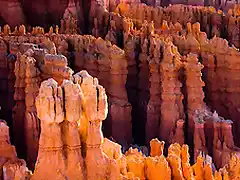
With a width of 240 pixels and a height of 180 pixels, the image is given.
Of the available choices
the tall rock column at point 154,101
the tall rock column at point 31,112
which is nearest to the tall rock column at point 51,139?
the tall rock column at point 31,112

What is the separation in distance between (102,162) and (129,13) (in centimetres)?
1462

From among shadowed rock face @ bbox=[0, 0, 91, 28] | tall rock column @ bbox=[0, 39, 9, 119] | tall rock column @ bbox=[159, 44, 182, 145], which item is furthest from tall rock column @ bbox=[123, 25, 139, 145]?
shadowed rock face @ bbox=[0, 0, 91, 28]

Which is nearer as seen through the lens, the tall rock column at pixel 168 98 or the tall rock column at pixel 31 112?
the tall rock column at pixel 31 112

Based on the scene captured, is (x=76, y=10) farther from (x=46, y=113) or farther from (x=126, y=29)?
(x=46, y=113)

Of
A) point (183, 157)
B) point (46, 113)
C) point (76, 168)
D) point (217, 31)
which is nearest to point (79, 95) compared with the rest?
point (46, 113)

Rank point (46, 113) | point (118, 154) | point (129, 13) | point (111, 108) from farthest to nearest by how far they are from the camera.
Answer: point (129, 13) < point (111, 108) < point (118, 154) < point (46, 113)

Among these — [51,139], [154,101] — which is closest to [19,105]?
[154,101]

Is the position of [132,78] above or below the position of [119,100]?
above

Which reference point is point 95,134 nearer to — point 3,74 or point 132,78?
point 3,74

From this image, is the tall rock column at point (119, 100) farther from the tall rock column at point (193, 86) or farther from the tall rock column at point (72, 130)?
the tall rock column at point (72, 130)

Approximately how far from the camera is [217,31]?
2005 centimetres

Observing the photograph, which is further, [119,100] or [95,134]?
[119,100]

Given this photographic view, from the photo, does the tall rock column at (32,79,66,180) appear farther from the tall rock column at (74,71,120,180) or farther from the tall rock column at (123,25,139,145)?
the tall rock column at (123,25,139,145)

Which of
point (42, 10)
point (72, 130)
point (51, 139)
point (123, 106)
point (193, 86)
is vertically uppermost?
point (72, 130)
